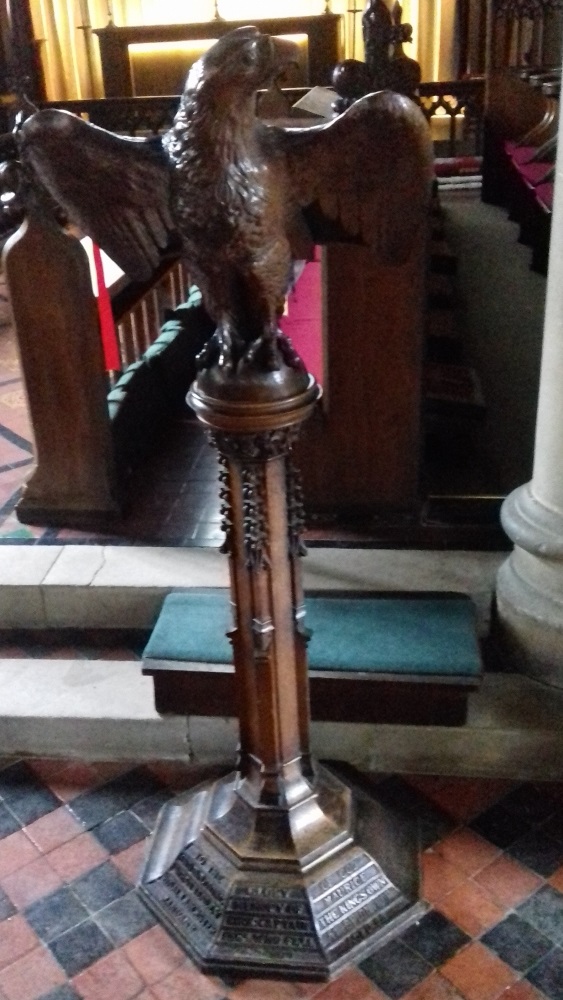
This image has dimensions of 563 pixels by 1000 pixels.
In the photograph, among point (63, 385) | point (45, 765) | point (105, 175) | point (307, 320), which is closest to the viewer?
point (105, 175)

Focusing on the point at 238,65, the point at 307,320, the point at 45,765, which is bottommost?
the point at 45,765

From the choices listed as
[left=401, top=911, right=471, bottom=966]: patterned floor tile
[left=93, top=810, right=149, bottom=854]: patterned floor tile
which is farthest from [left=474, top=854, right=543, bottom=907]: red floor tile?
[left=93, top=810, right=149, bottom=854]: patterned floor tile

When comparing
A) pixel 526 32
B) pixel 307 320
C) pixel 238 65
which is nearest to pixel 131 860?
pixel 238 65

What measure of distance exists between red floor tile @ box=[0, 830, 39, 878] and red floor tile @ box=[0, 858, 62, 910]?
0.01 meters

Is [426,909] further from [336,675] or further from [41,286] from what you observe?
[41,286]

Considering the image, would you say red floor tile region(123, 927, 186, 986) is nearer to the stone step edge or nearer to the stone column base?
the stone step edge

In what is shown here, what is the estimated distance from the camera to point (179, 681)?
6.94 feet

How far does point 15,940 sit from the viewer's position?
5.85 ft

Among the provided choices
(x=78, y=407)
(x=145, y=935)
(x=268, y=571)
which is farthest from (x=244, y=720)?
(x=78, y=407)

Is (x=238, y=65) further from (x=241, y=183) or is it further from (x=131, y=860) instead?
(x=131, y=860)

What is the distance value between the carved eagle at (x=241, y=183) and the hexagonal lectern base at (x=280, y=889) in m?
0.93

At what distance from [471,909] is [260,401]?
1101 mm

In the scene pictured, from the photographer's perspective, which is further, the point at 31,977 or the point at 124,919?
the point at 124,919

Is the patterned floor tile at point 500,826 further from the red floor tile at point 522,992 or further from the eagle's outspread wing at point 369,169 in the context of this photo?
the eagle's outspread wing at point 369,169
